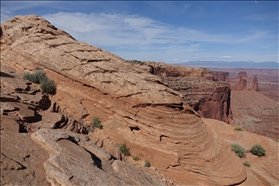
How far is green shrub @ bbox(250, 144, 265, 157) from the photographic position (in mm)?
15367

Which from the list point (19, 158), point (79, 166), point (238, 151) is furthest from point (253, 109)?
point (19, 158)

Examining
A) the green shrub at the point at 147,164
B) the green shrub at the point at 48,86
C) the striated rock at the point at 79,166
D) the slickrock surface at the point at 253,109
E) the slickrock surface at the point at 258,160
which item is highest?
the green shrub at the point at 48,86

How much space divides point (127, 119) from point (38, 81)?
5.55 meters

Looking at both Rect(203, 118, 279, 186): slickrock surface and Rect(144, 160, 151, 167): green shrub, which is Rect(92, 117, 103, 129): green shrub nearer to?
Rect(144, 160, 151, 167): green shrub

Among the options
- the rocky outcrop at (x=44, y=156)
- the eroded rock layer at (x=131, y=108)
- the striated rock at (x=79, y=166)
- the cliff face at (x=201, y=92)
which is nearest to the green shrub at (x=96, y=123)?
the eroded rock layer at (x=131, y=108)

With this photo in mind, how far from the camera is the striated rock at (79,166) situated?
5.25m

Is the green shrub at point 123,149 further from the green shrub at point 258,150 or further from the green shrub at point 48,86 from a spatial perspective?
the green shrub at point 258,150

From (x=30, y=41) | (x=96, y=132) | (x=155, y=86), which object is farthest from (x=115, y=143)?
(x=30, y=41)

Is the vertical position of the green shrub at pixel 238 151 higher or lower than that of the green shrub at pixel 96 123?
lower

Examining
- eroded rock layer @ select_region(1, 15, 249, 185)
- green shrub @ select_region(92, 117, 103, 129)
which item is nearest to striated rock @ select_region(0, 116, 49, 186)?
eroded rock layer @ select_region(1, 15, 249, 185)

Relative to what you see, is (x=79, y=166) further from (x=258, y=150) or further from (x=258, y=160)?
(x=258, y=150)

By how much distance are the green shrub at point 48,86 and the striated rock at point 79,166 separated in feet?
16.3

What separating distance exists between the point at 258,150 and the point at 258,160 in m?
1.07

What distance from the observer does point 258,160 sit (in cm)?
1468
